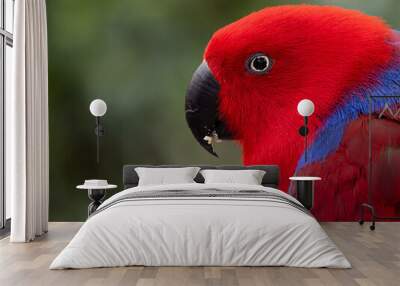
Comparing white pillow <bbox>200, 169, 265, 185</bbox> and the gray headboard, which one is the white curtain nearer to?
the gray headboard

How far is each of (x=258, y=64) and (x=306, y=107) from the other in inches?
23.8

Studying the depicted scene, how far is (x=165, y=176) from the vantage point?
16.8 ft

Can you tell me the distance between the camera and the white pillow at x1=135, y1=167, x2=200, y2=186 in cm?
507

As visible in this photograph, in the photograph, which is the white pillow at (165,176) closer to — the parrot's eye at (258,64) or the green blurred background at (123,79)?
the green blurred background at (123,79)

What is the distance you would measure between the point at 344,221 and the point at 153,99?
7.73 feet

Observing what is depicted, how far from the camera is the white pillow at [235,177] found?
16.4 ft

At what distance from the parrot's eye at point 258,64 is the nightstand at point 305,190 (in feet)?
3.54

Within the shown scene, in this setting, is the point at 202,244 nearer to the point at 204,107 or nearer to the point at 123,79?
the point at 204,107

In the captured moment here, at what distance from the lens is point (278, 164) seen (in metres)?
5.36

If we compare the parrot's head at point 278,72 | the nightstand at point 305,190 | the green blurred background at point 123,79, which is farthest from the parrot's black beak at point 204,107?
the nightstand at point 305,190

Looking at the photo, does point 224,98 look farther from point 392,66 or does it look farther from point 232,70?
point 392,66

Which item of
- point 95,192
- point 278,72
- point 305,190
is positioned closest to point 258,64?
point 278,72

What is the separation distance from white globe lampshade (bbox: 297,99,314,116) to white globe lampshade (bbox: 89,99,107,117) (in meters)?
1.92

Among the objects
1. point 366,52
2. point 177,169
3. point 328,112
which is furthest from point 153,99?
point 366,52
